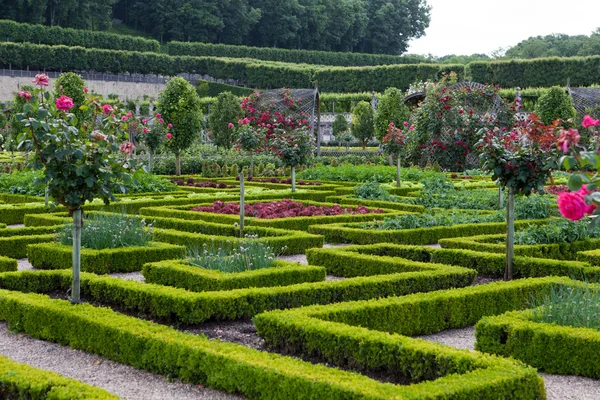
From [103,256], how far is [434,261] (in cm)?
413

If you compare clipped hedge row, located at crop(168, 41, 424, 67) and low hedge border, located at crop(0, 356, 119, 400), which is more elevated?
clipped hedge row, located at crop(168, 41, 424, 67)

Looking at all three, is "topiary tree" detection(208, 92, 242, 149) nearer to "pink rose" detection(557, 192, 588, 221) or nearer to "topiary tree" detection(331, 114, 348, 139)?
"topiary tree" detection(331, 114, 348, 139)

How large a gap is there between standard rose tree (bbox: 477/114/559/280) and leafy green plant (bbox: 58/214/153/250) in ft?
15.1

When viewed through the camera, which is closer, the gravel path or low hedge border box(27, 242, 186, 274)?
the gravel path

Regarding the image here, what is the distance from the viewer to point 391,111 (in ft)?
103

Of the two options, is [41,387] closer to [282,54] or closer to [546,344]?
[546,344]

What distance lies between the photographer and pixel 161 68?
66000 millimetres

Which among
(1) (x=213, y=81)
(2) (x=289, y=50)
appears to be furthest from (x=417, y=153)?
(2) (x=289, y=50)

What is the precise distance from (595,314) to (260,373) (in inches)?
113

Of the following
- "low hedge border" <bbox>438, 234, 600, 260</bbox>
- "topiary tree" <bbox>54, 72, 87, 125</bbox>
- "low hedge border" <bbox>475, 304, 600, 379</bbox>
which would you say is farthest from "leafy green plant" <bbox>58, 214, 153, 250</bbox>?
"topiary tree" <bbox>54, 72, 87, 125</bbox>

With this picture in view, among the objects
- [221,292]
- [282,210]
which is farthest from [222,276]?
[282,210]

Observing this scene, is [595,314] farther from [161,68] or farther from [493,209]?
[161,68]

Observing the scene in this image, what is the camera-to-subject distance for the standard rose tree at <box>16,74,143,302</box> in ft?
→ 23.4

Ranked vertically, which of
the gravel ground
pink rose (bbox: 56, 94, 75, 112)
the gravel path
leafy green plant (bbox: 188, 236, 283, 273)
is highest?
pink rose (bbox: 56, 94, 75, 112)
